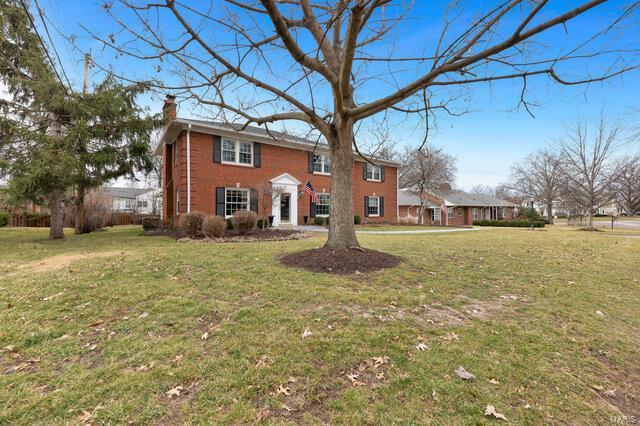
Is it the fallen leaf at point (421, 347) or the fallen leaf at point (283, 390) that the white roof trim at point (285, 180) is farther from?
the fallen leaf at point (283, 390)

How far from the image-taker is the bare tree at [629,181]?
881 inches

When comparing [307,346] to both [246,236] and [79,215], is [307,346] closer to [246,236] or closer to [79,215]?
[246,236]

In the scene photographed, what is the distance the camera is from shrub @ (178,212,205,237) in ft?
38.9

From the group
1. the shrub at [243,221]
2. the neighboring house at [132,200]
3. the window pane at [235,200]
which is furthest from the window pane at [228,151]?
the neighboring house at [132,200]

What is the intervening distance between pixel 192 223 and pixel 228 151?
5904 mm

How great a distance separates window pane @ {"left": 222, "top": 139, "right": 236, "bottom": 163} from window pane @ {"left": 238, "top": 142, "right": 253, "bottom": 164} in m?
0.42

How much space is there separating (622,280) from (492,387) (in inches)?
244

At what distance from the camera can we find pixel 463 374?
2.80 m

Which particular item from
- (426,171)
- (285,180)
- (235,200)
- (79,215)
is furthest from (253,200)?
(426,171)

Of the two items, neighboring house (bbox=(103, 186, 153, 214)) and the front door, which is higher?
neighboring house (bbox=(103, 186, 153, 214))

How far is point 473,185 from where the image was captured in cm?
7750

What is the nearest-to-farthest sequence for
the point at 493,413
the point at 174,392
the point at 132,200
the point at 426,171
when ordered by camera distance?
the point at 493,413
the point at 174,392
the point at 426,171
the point at 132,200

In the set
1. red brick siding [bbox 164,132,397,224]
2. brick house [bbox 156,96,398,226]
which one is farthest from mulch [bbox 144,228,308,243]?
brick house [bbox 156,96,398,226]

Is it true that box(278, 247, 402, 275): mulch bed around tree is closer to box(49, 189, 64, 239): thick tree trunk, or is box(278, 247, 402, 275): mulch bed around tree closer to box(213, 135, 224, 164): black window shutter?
box(213, 135, 224, 164): black window shutter
